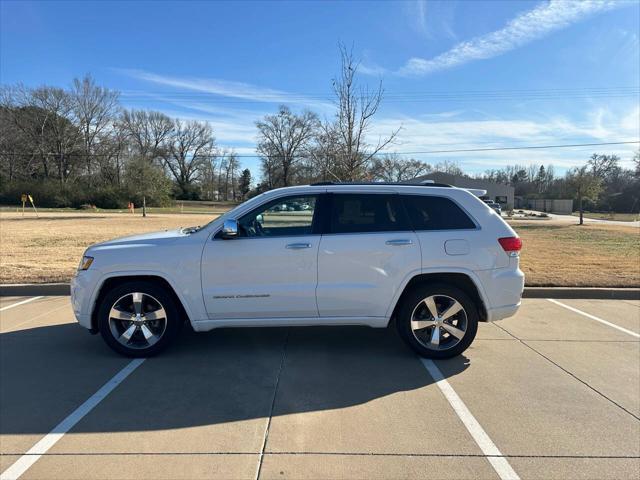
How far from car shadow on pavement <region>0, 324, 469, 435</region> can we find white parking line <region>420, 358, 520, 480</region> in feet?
0.47

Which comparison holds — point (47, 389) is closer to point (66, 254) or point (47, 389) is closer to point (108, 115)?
point (66, 254)

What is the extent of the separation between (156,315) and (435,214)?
10.1ft

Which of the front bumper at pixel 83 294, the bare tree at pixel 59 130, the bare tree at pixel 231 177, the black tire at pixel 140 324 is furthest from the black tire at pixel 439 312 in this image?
the bare tree at pixel 231 177

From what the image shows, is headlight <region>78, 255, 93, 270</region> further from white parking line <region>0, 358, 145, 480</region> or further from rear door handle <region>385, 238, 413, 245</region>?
rear door handle <region>385, 238, 413, 245</region>

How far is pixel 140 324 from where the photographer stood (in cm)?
429

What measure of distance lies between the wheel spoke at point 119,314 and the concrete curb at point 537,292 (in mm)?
3624

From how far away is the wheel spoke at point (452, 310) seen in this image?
4238 millimetres

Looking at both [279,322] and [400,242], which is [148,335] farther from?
[400,242]

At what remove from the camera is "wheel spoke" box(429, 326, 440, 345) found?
430 cm

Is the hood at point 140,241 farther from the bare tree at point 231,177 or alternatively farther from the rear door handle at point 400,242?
the bare tree at point 231,177

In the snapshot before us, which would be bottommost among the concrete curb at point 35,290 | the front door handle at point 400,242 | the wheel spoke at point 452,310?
the concrete curb at point 35,290

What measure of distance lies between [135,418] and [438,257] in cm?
305

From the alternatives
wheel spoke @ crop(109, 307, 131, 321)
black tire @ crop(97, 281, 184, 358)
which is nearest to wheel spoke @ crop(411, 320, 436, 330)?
black tire @ crop(97, 281, 184, 358)

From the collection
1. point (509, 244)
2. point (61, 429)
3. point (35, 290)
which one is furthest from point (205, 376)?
point (35, 290)
